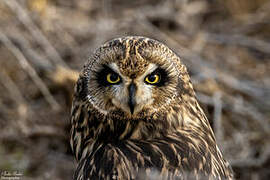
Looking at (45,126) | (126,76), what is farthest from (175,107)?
(45,126)

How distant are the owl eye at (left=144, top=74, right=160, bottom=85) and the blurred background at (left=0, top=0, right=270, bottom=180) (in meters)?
1.80

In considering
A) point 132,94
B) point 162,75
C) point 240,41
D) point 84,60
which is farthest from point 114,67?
point 240,41

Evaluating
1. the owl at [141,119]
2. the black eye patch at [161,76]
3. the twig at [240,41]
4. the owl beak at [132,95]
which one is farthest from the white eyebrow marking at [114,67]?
the twig at [240,41]

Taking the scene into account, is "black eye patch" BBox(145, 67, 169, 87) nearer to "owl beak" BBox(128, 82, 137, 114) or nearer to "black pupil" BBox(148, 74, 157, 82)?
"black pupil" BBox(148, 74, 157, 82)

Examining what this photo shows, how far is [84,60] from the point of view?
19.7ft

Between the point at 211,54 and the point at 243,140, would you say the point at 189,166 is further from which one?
the point at 211,54

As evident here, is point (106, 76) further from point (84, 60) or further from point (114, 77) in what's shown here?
point (84, 60)

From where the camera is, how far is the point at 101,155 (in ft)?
9.80

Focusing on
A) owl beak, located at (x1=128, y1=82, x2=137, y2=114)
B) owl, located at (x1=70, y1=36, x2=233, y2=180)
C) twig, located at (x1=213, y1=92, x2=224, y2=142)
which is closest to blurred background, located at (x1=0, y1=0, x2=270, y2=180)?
twig, located at (x1=213, y1=92, x2=224, y2=142)

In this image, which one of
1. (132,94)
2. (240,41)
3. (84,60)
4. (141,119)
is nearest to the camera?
(132,94)

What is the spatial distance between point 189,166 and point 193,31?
15.5ft

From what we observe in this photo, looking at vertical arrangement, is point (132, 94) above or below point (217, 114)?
above

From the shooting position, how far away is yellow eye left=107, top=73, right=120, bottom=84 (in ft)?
9.71

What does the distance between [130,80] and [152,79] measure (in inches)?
5.5
